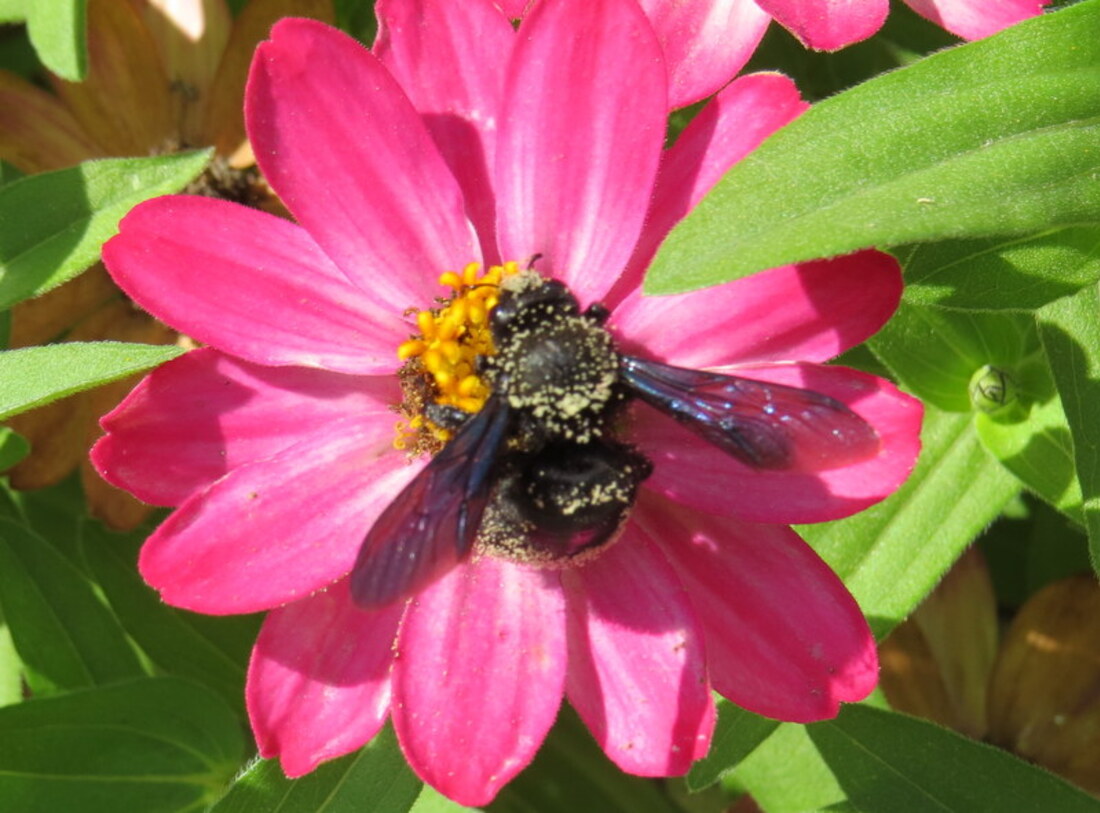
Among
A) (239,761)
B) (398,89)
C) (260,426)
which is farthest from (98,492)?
(398,89)

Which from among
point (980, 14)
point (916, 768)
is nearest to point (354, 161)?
point (980, 14)

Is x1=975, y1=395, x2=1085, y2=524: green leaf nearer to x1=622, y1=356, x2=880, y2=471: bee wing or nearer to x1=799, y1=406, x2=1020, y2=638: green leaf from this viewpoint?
x1=799, y1=406, x2=1020, y2=638: green leaf

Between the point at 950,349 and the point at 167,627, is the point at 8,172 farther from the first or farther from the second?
the point at 950,349

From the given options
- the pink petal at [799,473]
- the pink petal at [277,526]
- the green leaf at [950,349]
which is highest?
the pink petal at [277,526]

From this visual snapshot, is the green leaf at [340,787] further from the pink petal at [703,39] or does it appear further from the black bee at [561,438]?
the pink petal at [703,39]

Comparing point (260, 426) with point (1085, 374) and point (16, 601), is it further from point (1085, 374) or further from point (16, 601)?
point (1085, 374)

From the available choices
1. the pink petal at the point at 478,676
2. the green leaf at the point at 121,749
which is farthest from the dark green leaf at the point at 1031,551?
the green leaf at the point at 121,749

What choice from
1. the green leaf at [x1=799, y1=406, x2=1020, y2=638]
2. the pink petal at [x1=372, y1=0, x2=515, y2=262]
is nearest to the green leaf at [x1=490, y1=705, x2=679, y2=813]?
the green leaf at [x1=799, y1=406, x2=1020, y2=638]
